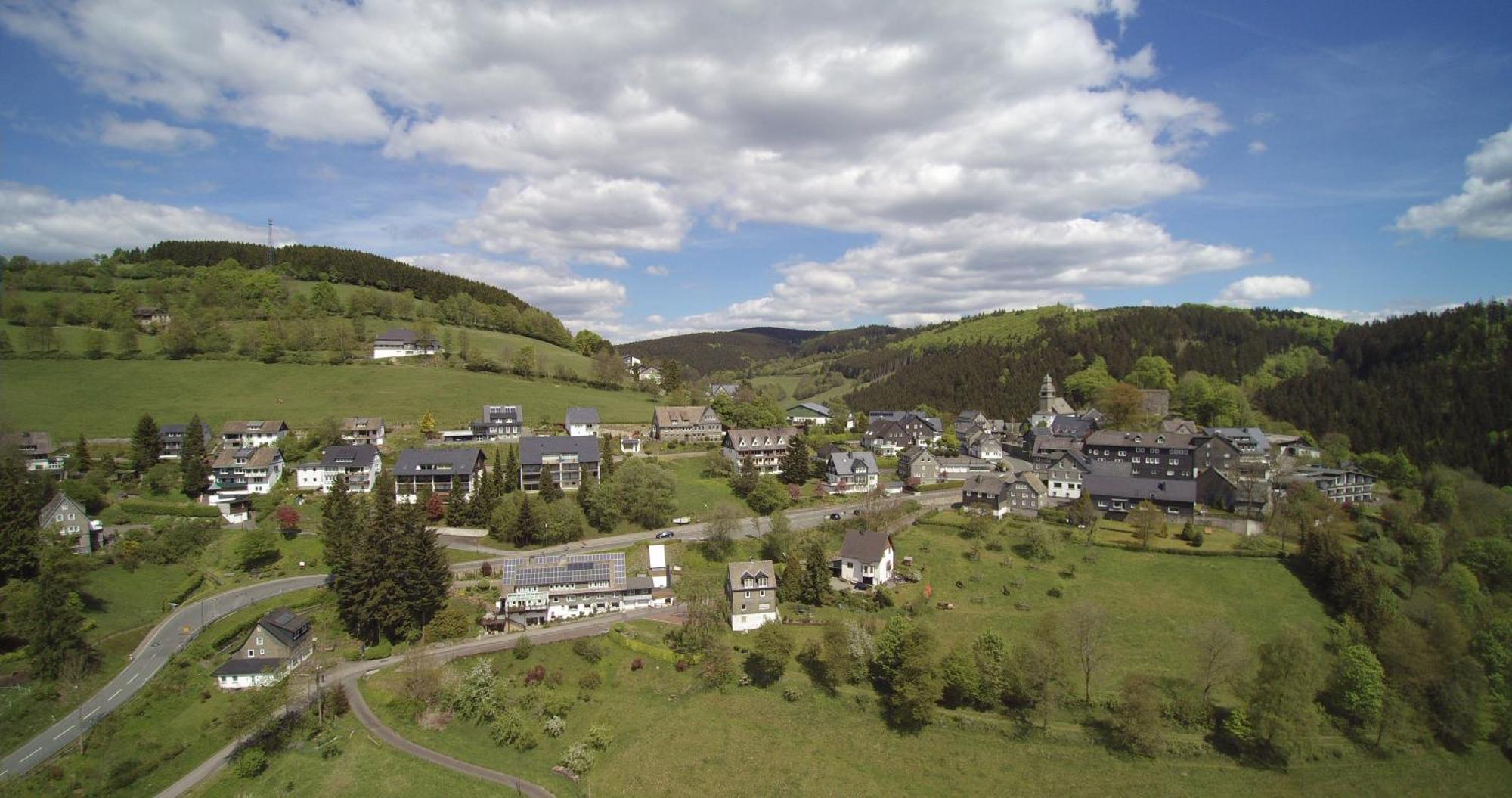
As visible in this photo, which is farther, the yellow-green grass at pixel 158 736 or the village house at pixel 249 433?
the village house at pixel 249 433

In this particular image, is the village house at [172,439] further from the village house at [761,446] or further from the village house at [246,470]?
the village house at [761,446]

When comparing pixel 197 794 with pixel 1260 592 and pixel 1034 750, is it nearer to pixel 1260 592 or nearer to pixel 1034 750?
pixel 1034 750

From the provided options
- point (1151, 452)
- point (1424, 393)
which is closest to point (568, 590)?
point (1151, 452)

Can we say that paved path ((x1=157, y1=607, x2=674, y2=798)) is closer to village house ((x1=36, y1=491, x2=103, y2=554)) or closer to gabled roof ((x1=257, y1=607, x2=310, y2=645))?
gabled roof ((x1=257, y1=607, x2=310, y2=645))

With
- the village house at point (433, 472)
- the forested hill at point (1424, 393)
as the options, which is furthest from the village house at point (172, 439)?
the forested hill at point (1424, 393)

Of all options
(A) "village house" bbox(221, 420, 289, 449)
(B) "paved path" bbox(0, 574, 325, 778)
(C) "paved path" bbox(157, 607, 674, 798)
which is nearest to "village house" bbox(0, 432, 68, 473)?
(A) "village house" bbox(221, 420, 289, 449)

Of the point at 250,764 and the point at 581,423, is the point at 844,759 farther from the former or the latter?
the point at 581,423

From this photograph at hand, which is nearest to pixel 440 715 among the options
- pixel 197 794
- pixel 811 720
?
pixel 197 794
